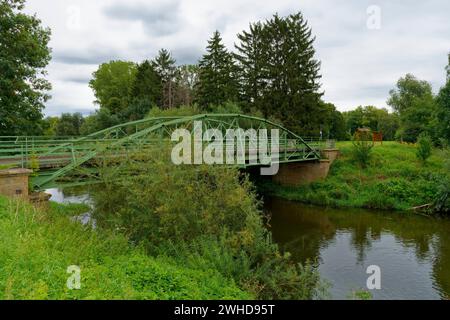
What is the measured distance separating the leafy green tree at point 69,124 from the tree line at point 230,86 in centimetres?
1053

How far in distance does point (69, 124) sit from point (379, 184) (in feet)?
232

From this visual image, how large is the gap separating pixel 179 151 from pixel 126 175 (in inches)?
85.6

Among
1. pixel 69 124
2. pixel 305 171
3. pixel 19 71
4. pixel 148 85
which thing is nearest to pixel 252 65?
pixel 305 171

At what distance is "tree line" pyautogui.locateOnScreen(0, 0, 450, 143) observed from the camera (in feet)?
70.0

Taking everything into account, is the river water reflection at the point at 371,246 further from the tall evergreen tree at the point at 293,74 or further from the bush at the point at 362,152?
the tall evergreen tree at the point at 293,74

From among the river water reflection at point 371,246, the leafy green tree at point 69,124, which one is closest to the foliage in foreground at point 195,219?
the river water reflection at point 371,246

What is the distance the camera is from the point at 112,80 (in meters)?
69.5

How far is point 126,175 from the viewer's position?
12.7m

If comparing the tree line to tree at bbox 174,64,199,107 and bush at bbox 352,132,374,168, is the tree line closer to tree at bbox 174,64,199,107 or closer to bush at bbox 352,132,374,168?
tree at bbox 174,64,199,107

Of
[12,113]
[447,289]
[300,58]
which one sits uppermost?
[300,58]
